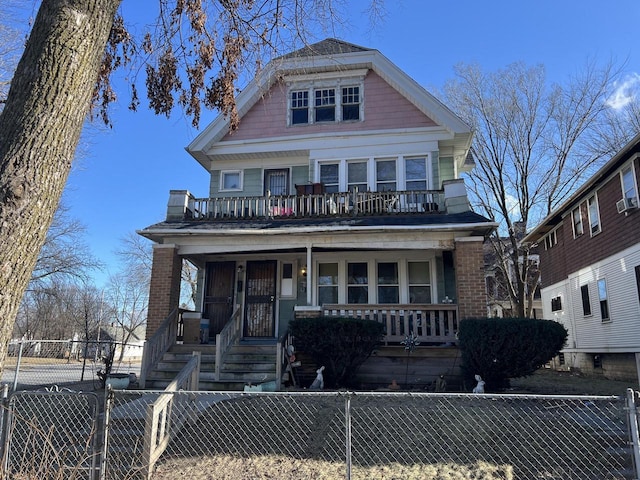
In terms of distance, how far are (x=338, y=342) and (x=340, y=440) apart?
11.6ft

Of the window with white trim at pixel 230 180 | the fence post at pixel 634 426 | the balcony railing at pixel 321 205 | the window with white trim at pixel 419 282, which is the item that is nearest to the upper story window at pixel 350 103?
the balcony railing at pixel 321 205

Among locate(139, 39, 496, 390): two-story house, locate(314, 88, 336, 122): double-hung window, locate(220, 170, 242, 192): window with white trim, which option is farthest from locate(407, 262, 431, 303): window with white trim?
locate(220, 170, 242, 192): window with white trim

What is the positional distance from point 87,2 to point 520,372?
8660 millimetres

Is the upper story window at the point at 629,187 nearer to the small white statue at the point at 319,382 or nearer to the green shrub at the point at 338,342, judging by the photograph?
the green shrub at the point at 338,342

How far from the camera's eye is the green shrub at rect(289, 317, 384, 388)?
9.80 meters

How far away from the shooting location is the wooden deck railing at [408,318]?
10.9 metres

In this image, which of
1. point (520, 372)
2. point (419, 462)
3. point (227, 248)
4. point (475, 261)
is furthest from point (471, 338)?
point (227, 248)

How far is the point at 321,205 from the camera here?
1296 centimetres

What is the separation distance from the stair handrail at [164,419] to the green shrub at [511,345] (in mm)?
5207

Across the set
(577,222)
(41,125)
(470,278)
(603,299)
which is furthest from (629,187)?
(41,125)

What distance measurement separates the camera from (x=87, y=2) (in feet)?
11.8

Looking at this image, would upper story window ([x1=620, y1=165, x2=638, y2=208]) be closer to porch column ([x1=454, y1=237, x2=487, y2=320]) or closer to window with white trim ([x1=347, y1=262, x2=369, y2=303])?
porch column ([x1=454, y1=237, x2=487, y2=320])

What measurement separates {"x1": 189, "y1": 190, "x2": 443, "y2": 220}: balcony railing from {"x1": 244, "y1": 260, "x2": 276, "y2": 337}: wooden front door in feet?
5.50

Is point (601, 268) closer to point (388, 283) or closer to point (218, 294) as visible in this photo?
point (388, 283)
